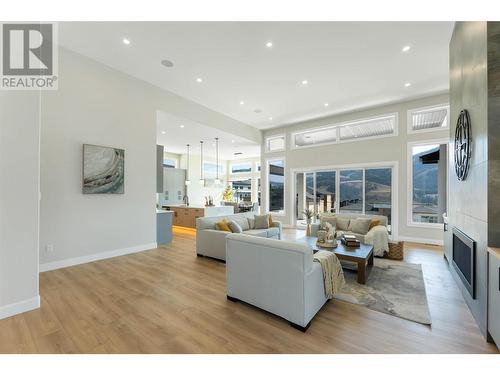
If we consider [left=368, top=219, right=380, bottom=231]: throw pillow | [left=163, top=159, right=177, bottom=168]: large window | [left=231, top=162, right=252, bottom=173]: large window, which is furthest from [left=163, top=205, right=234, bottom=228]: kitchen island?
[left=368, top=219, right=380, bottom=231]: throw pillow

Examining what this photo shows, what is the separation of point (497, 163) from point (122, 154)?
18.5 ft

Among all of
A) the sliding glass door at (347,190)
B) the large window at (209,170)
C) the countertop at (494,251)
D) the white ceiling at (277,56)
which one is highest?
the white ceiling at (277,56)

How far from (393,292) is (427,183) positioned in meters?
4.64

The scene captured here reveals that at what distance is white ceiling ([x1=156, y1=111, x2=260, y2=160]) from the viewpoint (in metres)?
6.14

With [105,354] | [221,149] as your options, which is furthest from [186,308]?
[221,149]

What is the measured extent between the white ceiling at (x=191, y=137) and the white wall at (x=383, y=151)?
230 centimetres

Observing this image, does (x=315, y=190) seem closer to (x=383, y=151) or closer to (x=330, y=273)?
(x=383, y=151)

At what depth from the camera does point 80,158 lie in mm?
4062

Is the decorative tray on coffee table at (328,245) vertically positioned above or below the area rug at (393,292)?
above

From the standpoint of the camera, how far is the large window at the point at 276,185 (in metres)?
Result: 8.92

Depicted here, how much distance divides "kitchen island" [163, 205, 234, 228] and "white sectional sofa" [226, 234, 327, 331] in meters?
5.16

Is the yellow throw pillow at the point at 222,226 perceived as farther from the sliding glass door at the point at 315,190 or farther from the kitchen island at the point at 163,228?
the sliding glass door at the point at 315,190

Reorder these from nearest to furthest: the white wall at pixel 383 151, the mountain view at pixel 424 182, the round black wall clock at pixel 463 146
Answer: the round black wall clock at pixel 463 146, the white wall at pixel 383 151, the mountain view at pixel 424 182

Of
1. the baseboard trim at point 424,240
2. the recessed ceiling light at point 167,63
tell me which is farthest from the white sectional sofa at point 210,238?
the baseboard trim at point 424,240
